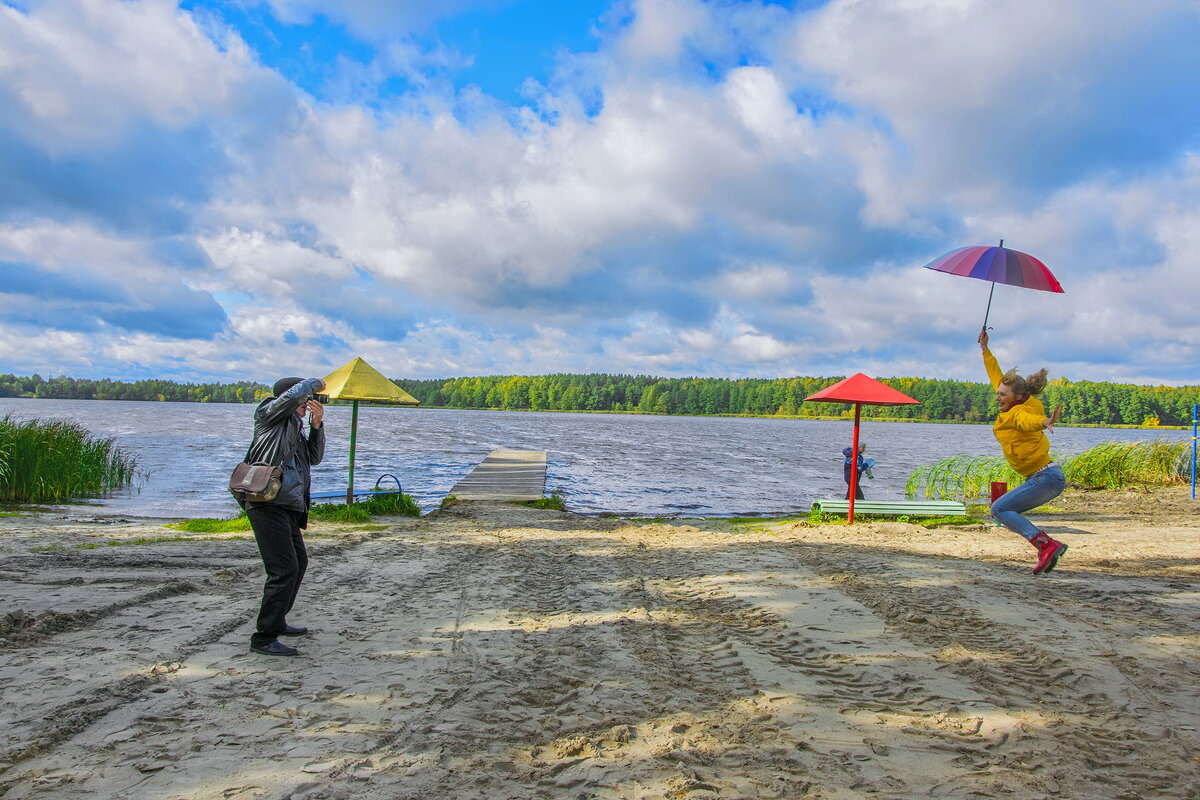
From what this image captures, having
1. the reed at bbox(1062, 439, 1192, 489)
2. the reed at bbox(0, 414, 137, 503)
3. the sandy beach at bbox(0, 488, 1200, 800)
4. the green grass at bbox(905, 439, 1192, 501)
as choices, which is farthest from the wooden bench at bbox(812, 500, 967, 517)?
the reed at bbox(0, 414, 137, 503)

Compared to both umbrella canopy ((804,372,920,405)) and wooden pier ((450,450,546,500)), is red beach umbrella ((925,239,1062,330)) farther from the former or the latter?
wooden pier ((450,450,546,500))

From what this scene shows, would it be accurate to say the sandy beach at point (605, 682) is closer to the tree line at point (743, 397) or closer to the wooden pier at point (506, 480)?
the wooden pier at point (506, 480)

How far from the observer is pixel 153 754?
3439 mm

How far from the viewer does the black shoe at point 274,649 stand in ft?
16.1

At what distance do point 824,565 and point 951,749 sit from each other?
4892mm

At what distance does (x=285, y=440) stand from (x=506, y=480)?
55.8 feet

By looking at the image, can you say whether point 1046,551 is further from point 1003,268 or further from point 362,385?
point 362,385

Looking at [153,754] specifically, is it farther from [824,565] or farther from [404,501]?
[404,501]

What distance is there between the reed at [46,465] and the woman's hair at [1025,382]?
19.8m

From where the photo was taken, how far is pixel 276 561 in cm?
486

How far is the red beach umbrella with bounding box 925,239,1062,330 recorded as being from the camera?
7637 mm

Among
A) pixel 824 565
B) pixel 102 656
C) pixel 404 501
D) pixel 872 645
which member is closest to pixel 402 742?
pixel 102 656

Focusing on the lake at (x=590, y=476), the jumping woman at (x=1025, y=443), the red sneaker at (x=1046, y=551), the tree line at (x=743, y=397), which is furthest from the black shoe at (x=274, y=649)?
the tree line at (x=743, y=397)

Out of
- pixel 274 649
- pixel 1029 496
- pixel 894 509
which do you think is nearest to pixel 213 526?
pixel 274 649
